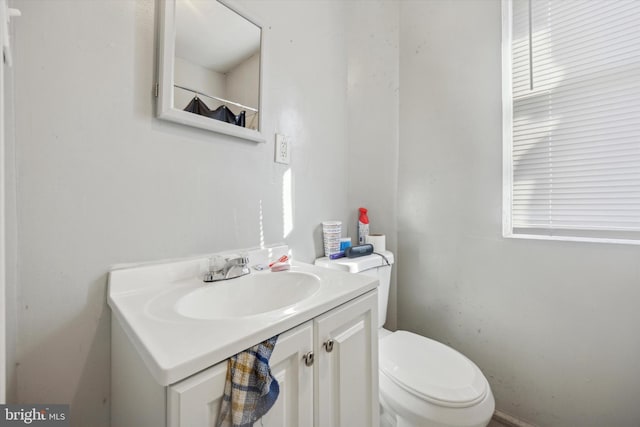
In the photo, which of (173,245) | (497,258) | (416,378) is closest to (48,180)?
(173,245)

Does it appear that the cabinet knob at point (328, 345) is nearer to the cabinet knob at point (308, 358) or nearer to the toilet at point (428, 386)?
the cabinet knob at point (308, 358)

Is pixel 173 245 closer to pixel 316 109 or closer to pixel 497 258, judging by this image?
pixel 316 109

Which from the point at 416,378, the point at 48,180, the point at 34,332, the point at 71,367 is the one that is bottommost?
the point at 416,378

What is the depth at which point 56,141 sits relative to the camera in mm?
637

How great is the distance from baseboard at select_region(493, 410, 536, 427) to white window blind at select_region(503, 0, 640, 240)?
846 mm

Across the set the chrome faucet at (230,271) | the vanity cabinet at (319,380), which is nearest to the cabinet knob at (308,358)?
the vanity cabinet at (319,380)

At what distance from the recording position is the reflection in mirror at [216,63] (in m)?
0.82

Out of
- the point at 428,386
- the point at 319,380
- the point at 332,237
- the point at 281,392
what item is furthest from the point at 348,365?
the point at 332,237

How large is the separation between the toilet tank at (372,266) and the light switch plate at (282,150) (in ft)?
1.70

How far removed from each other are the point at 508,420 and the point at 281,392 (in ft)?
4.10

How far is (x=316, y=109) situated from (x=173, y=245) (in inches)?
36.8

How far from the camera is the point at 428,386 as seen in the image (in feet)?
2.79

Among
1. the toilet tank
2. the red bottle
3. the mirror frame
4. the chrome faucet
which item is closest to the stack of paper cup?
the toilet tank

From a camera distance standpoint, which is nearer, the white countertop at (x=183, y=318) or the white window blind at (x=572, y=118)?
the white countertop at (x=183, y=318)
